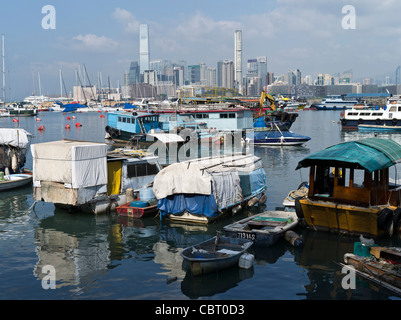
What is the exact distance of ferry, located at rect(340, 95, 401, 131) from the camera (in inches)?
2697

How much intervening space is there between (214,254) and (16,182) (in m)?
17.9

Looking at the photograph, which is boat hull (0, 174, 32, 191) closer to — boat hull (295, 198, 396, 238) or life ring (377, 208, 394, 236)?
boat hull (295, 198, 396, 238)

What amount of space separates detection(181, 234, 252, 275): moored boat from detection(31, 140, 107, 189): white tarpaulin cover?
777 centimetres

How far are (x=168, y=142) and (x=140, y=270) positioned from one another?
33.5m

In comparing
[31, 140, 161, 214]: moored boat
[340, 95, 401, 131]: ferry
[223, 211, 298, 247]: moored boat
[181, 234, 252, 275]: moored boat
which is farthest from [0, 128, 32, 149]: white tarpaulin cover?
[340, 95, 401, 131]: ferry

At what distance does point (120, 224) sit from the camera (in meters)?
20.3

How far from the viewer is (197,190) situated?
1912 centimetres

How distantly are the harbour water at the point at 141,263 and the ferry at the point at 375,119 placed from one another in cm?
5401

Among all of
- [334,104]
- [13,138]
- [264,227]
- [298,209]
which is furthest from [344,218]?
[334,104]

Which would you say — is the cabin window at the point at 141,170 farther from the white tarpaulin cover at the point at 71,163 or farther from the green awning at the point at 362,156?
the green awning at the point at 362,156

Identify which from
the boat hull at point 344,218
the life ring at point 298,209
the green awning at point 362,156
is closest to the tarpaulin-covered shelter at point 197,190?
the life ring at point 298,209
